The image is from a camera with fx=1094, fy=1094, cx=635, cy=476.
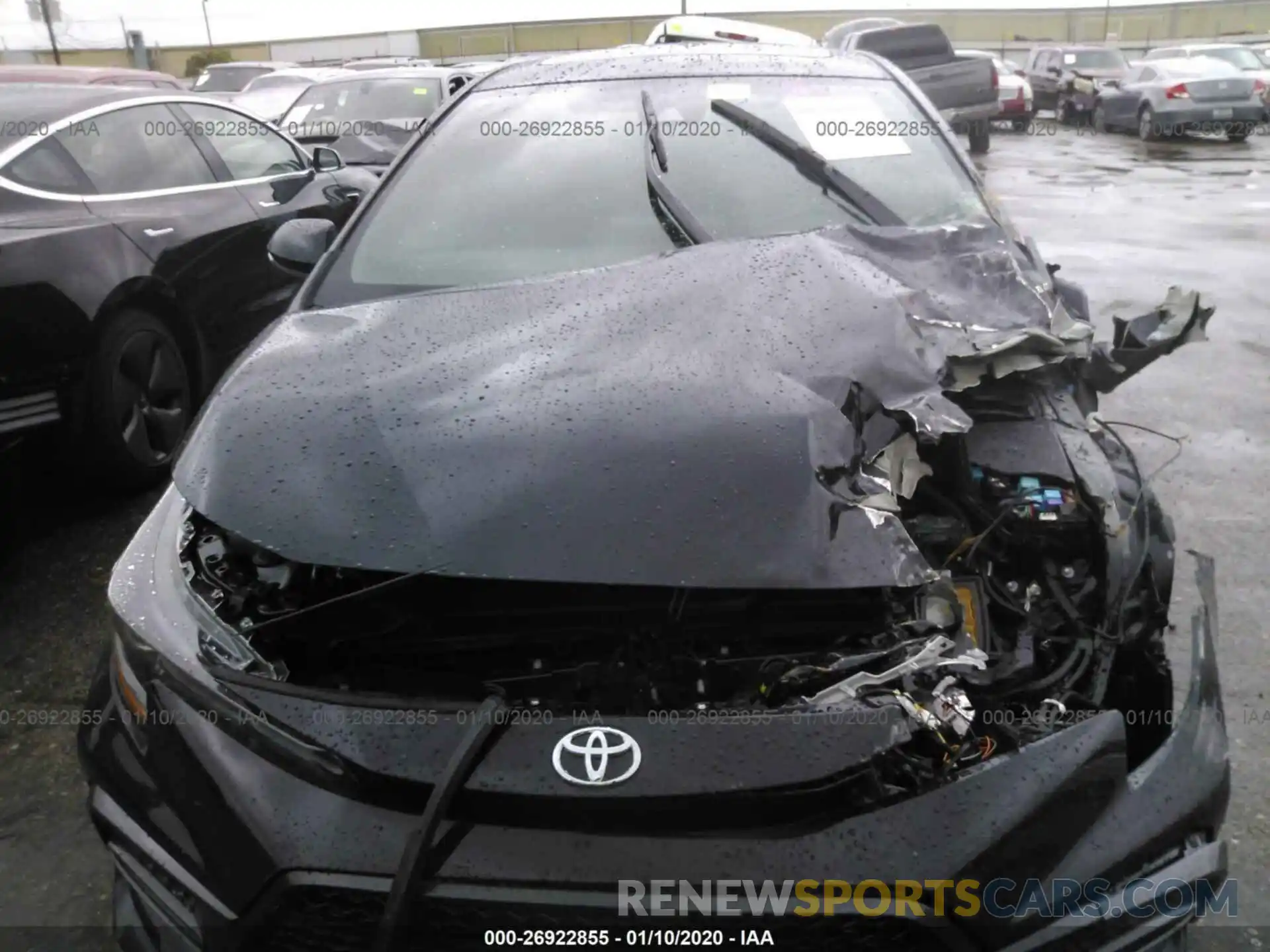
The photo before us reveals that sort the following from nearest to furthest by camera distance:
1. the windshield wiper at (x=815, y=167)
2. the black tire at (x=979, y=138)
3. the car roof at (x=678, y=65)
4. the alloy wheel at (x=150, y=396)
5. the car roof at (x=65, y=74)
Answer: the windshield wiper at (x=815, y=167) < the car roof at (x=678, y=65) < the alloy wheel at (x=150, y=396) < the car roof at (x=65, y=74) < the black tire at (x=979, y=138)

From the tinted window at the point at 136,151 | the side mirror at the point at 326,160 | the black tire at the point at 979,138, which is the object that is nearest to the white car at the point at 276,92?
the side mirror at the point at 326,160

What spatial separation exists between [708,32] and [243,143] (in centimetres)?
326

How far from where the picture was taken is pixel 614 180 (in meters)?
3.01

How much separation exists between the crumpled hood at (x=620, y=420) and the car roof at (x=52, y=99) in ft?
9.23

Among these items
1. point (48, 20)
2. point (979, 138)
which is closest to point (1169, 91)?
point (979, 138)

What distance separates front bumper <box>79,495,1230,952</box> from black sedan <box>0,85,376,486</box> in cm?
243

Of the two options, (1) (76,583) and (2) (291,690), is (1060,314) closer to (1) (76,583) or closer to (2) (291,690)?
(2) (291,690)

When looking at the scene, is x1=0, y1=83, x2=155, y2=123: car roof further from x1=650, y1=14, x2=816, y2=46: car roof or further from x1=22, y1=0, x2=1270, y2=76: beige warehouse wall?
x1=22, y1=0, x2=1270, y2=76: beige warehouse wall

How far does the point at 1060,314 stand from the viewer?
245 cm

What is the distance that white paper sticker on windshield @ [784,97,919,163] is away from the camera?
3.15 metres

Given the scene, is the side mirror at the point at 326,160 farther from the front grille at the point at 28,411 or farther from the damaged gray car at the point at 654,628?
the damaged gray car at the point at 654,628

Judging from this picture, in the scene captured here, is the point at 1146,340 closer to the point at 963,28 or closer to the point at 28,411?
the point at 28,411

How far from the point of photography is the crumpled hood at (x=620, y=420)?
5.46 ft

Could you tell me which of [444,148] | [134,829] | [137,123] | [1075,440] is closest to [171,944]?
[134,829]
